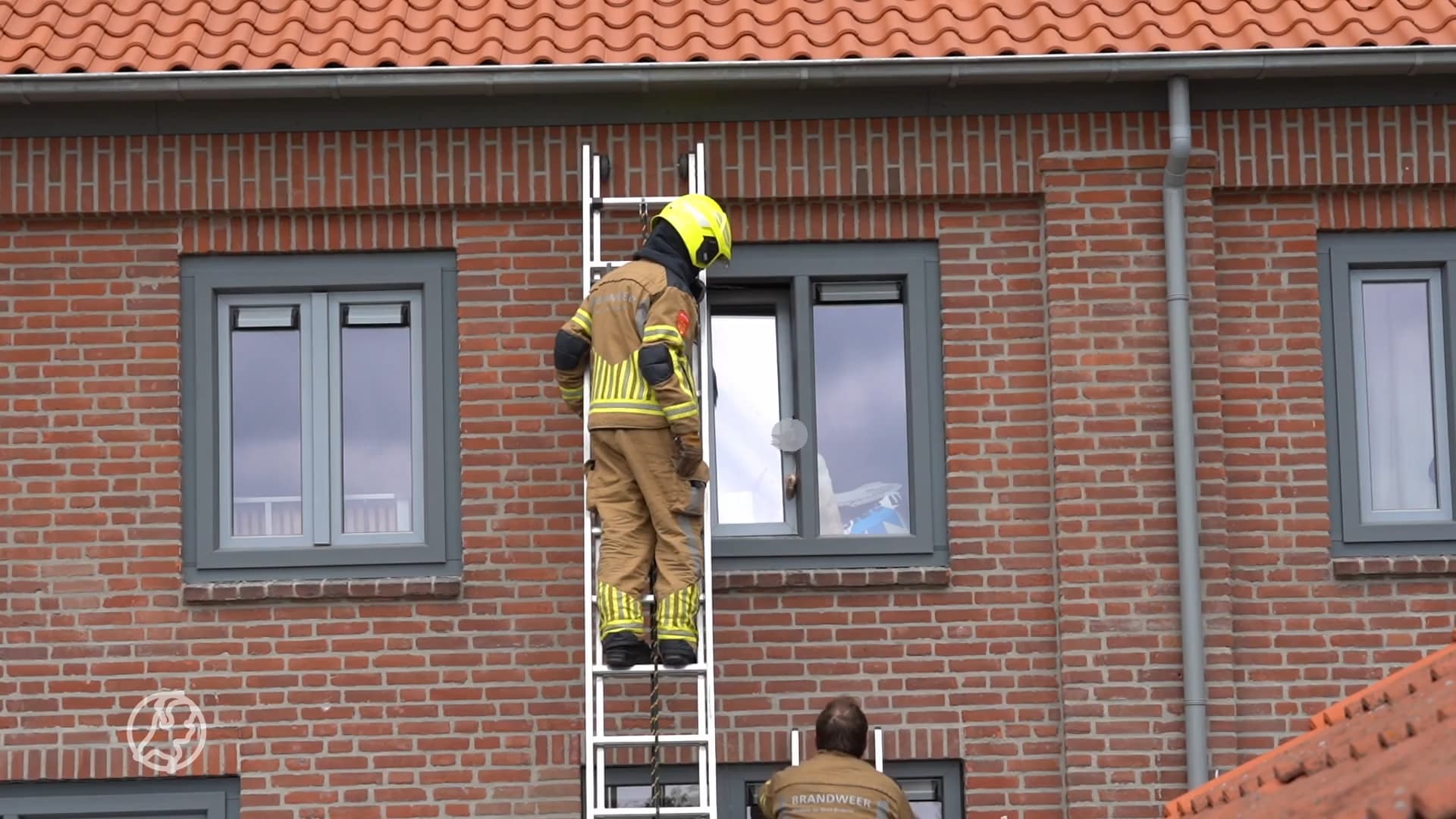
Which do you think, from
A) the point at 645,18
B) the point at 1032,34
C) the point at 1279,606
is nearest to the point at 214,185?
the point at 645,18

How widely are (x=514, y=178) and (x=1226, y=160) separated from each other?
323cm

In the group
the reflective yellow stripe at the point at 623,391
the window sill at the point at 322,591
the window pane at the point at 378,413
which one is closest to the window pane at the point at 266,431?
the window pane at the point at 378,413

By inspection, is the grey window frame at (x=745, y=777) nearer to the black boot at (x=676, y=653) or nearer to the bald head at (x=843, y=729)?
the black boot at (x=676, y=653)

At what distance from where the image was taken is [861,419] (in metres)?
10.0

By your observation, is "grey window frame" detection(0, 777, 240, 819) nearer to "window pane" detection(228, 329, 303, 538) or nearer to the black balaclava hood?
"window pane" detection(228, 329, 303, 538)

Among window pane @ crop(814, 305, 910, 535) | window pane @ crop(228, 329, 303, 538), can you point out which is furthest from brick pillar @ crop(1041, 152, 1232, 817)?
window pane @ crop(228, 329, 303, 538)

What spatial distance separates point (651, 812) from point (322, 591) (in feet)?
6.40

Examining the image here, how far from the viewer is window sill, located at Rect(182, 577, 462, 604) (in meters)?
9.59

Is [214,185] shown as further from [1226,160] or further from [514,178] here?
[1226,160]

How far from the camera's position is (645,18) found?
32.8 ft

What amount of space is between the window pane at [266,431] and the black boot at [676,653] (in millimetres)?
2169

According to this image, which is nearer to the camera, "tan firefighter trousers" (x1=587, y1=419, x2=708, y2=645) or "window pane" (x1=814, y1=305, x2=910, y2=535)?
"tan firefighter trousers" (x1=587, y1=419, x2=708, y2=645)

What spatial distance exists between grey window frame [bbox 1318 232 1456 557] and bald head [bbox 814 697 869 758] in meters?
2.82

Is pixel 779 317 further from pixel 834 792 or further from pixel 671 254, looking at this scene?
pixel 834 792
